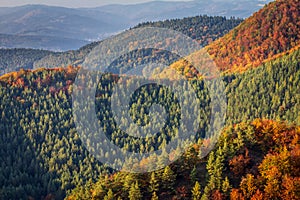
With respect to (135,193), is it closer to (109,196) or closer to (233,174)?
(109,196)

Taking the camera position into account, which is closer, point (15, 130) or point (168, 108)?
point (15, 130)

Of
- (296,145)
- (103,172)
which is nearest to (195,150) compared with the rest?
(296,145)

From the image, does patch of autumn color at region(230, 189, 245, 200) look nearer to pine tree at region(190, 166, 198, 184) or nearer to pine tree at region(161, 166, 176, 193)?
pine tree at region(190, 166, 198, 184)

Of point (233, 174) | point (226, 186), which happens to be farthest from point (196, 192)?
point (233, 174)

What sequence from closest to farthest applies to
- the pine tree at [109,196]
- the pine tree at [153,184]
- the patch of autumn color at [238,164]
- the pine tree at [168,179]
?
the patch of autumn color at [238,164] < the pine tree at [168,179] < the pine tree at [153,184] < the pine tree at [109,196]

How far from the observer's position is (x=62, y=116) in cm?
15125

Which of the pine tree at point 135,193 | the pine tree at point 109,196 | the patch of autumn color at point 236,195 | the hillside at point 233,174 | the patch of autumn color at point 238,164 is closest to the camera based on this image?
the patch of autumn color at point 236,195

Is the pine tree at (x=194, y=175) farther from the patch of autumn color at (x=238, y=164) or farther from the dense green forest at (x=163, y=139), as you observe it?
the patch of autumn color at (x=238, y=164)

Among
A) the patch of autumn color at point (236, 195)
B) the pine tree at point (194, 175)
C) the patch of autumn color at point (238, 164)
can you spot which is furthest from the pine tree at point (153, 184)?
the patch of autumn color at point (238, 164)

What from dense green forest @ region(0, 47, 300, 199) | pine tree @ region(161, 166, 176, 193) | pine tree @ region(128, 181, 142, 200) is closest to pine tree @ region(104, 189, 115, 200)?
pine tree @ region(128, 181, 142, 200)

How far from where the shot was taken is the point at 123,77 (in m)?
167

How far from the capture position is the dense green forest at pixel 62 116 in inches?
4793

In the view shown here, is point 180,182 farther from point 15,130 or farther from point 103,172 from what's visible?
point 15,130

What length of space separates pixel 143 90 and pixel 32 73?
43742 millimetres
